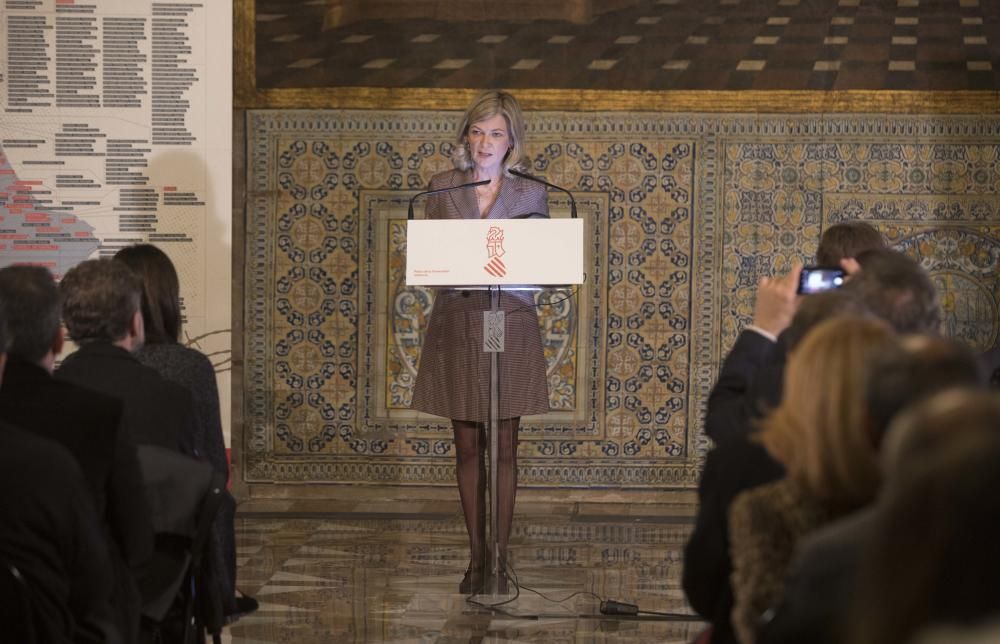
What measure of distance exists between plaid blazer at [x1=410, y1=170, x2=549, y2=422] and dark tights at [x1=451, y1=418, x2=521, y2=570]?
0.09m

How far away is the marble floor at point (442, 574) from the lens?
15.6ft

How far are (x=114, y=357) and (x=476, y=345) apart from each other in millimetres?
2192

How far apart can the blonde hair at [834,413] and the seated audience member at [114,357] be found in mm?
1761

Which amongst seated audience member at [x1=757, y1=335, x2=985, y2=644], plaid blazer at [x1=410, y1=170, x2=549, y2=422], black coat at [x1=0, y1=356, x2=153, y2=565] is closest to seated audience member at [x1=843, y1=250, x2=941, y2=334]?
seated audience member at [x1=757, y1=335, x2=985, y2=644]

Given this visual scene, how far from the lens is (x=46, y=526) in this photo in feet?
8.23

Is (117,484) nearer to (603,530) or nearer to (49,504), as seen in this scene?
(49,504)

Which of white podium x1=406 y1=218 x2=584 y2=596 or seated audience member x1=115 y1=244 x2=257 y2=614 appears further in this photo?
white podium x1=406 y1=218 x2=584 y2=596

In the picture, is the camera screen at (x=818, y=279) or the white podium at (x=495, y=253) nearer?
the camera screen at (x=818, y=279)

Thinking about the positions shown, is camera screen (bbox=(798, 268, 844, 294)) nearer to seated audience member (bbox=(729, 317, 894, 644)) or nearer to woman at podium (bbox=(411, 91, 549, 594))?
seated audience member (bbox=(729, 317, 894, 644))

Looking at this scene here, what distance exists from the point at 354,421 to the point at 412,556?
5.82ft

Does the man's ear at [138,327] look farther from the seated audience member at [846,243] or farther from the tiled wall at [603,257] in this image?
the tiled wall at [603,257]

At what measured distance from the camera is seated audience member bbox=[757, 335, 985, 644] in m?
1.52

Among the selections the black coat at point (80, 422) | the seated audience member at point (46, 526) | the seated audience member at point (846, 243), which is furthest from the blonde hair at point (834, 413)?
the seated audience member at point (846, 243)

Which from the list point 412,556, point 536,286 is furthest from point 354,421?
point 536,286
